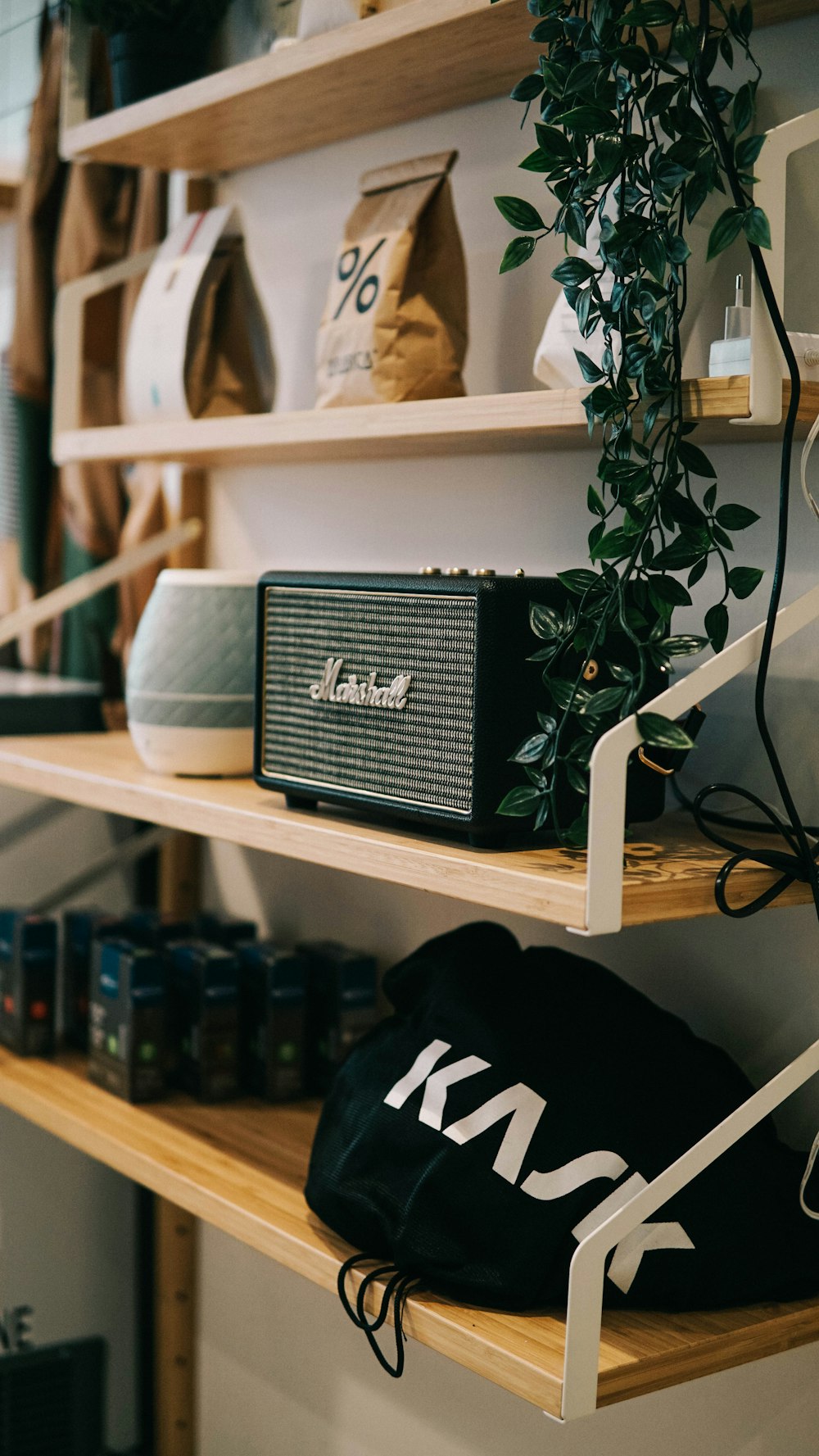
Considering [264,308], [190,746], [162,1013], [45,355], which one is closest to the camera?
[190,746]

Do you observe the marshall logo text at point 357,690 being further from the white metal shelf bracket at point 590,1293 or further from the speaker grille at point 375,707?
the white metal shelf bracket at point 590,1293

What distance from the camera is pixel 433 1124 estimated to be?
3.62 feet

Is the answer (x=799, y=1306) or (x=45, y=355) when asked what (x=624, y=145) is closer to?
(x=799, y=1306)

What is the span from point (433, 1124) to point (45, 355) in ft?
4.90

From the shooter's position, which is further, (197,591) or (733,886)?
(197,591)

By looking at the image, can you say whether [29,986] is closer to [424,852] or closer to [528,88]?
[424,852]

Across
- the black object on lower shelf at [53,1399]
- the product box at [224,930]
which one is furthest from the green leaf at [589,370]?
the black object on lower shelf at [53,1399]

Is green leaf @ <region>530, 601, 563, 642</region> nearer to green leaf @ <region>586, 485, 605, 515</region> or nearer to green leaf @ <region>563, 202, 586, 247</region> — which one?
green leaf @ <region>586, 485, 605, 515</region>

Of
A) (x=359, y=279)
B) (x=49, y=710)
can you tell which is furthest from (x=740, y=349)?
(x=49, y=710)

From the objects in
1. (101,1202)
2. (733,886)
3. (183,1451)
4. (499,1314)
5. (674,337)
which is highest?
(674,337)

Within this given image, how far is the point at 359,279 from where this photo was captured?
1381 mm

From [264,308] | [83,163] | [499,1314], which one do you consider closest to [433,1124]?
[499,1314]

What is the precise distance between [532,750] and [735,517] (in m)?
0.20

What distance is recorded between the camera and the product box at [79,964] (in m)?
1.80
